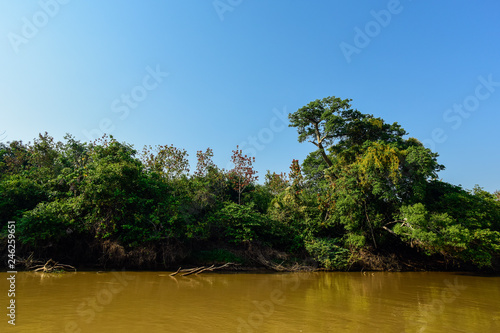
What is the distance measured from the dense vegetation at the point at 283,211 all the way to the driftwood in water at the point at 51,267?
659 mm

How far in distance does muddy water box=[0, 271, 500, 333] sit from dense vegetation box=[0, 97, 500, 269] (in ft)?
6.27

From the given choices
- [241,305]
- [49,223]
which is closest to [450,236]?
[241,305]

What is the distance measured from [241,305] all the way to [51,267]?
27.9 ft

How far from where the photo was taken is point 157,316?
5.74m

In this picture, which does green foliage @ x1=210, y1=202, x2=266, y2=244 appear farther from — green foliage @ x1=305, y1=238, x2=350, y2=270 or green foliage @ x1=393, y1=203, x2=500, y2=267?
green foliage @ x1=393, y1=203, x2=500, y2=267

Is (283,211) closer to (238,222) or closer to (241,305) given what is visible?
(238,222)

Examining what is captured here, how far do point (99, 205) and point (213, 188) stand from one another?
8204 millimetres

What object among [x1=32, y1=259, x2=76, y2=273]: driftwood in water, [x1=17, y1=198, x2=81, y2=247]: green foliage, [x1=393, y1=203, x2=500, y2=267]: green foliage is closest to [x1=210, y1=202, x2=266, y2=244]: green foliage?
Answer: [x1=17, y1=198, x2=81, y2=247]: green foliage

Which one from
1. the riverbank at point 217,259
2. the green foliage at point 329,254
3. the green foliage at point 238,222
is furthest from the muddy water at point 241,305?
the green foliage at point 238,222

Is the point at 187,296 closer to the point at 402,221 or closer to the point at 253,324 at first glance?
the point at 253,324

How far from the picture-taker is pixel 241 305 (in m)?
6.97

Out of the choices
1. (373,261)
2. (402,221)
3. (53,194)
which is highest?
(53,194)

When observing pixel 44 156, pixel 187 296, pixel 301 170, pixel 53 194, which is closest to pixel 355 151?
pixel 301 170

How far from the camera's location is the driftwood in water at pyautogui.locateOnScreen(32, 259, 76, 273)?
419 inches
